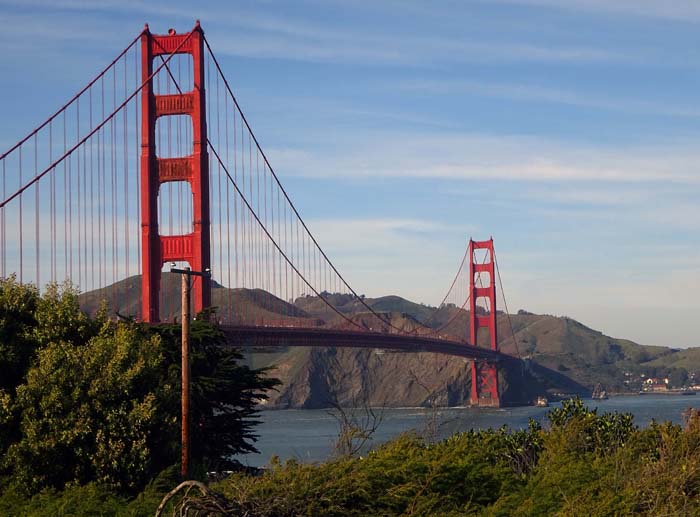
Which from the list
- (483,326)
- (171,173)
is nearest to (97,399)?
(171,173)

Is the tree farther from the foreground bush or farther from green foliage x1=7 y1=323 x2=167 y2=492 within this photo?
the foreground bush

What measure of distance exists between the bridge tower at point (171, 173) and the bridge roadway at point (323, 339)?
305 centimetres

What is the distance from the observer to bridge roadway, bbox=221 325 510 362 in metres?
49.7

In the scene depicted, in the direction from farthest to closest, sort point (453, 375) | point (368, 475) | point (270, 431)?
point (453, 375) → point (270, 431) → point (368, 475)

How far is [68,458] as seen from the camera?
1016 inches

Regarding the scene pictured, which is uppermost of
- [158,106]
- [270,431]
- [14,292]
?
[158,106]

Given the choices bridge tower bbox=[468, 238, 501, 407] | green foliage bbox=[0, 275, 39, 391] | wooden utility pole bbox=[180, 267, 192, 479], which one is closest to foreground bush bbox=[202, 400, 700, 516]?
wooden utility pole bbox=[180, 267, 192, 479]

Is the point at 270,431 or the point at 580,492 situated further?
the point at 270,431

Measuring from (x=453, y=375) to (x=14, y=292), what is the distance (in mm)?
128323

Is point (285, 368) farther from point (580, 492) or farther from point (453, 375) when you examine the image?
point (580, 492)

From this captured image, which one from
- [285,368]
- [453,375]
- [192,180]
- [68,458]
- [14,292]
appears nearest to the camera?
[68,458]

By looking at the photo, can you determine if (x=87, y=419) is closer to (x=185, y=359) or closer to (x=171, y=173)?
(x=185, y=359)

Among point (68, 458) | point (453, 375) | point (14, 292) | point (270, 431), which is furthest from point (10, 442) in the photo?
point (453, 375)

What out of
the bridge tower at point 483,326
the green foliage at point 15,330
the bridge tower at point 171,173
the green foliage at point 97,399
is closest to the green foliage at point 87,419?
the green foliage at point 97,399
